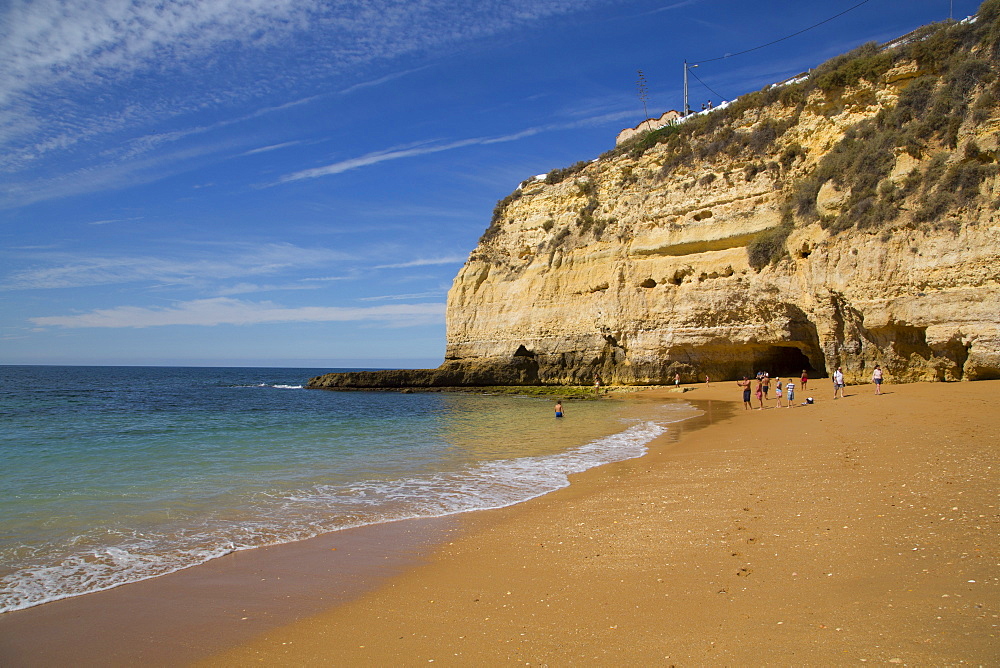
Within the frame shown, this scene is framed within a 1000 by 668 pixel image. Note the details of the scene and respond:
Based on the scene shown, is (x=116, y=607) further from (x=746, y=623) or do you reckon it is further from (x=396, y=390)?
(x=396, y=390)

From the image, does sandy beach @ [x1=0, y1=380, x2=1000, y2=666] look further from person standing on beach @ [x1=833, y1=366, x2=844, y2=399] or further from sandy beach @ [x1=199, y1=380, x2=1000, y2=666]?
person standing on beach @ [x1=833, y1=366, x2=844, y2=399]

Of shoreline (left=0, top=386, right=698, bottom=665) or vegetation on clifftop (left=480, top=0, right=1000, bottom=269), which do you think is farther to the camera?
vegetation on clifftop (left=480, top=0, right=1000, bottom=269)

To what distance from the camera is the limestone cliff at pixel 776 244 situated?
1675 centimetres

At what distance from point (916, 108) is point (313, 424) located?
2338 centimetres

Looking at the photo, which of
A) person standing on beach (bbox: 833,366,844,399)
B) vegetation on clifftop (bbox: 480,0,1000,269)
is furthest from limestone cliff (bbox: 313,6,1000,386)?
person standing on beach (bbox: 833,366,844,399)

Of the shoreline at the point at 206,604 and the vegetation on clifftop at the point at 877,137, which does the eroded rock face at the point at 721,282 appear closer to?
the vegetation on clifftop at the point at 877,137

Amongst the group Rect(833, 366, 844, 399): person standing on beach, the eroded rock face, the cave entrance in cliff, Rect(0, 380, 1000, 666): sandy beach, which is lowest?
Rect(0, 380, 1000, 666): sandy beach

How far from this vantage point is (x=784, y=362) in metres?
27.4

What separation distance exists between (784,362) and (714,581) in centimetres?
2640

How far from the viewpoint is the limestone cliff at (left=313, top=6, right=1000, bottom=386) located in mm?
16750

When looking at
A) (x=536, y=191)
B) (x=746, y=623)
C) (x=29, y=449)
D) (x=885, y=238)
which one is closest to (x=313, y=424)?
(x=29, y=449)

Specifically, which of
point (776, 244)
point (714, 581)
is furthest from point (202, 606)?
point (776, 244)

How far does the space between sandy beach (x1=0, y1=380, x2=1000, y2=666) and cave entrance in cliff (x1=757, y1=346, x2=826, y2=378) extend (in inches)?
782

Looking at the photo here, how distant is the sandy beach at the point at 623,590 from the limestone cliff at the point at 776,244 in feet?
40.5
